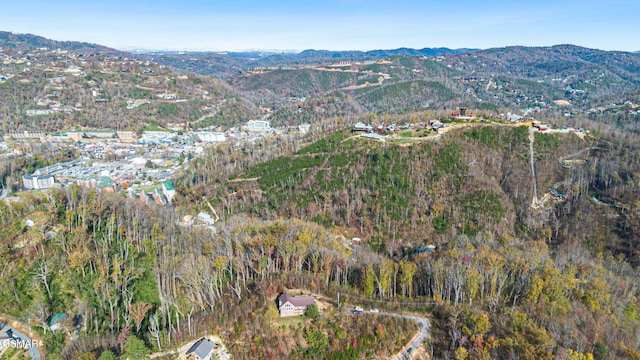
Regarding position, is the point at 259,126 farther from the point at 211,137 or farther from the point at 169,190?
the point at 169,190

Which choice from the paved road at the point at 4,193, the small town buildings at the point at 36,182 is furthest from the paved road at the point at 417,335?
the paved road at the point at 4,193

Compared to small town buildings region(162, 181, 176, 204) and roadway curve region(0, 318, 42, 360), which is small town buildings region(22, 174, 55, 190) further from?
roadway curve region(0, 318, 42, 360)

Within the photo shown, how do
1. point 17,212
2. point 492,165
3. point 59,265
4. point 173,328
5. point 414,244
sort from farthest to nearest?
point 492,165 → point 414,244 → point 17,212 → point 59,265 → point 173,328

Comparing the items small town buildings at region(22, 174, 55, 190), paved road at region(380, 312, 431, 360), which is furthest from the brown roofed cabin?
small town buildings at region(22, 174, 55, 190)

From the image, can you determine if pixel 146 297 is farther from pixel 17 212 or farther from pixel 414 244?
pixel 414 244

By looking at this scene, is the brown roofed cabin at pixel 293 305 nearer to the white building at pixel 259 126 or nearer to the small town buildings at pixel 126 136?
the small town buildings at pixel 126 136

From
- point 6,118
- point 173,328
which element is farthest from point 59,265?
point 6,118

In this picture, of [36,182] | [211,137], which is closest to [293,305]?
[36,182]
